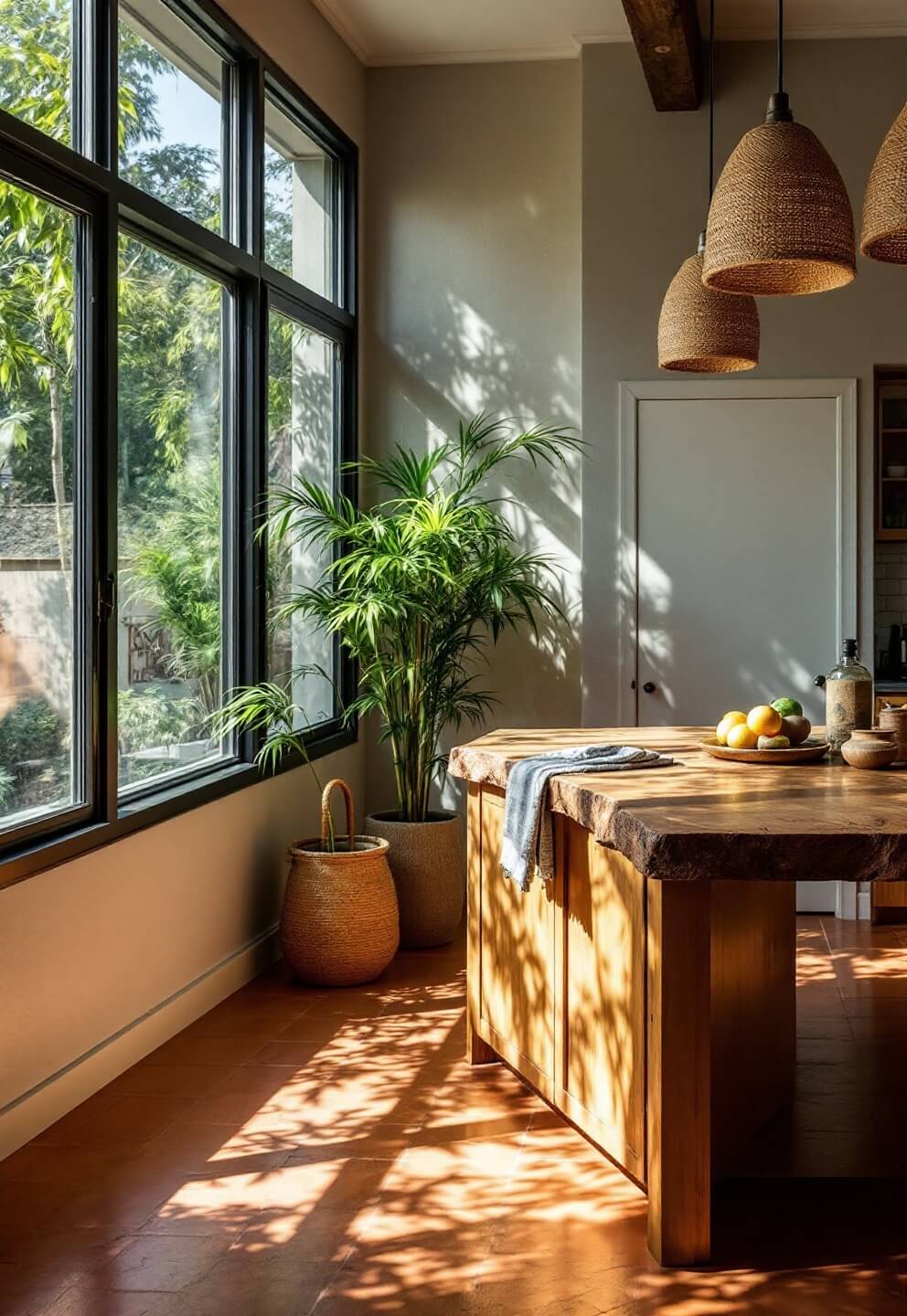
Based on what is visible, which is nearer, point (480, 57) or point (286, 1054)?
point (286, 1054)

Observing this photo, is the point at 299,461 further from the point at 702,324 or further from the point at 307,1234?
the point at 307,1234

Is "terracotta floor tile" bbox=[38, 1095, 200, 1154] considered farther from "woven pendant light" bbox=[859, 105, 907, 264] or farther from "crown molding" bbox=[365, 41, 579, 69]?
"crown molding" bbox=[365, 41, 579, 69]

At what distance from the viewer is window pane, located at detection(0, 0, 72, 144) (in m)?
3.33

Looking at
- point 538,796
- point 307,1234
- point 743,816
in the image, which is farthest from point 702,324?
point 307,1234

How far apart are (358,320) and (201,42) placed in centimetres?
182

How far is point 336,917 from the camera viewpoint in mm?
4719

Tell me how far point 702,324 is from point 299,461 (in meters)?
2.47

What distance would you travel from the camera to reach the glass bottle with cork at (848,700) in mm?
3635

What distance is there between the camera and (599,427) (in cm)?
603

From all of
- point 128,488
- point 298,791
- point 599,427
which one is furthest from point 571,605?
point 128,488

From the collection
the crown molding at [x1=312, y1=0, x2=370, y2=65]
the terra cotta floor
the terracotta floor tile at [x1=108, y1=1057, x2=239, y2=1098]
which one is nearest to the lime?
the terra cotta floor

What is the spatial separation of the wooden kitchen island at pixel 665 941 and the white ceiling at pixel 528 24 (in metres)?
3.40

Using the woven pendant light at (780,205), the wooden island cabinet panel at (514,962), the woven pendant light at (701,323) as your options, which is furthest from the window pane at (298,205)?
the woven pendant light at (780,205)

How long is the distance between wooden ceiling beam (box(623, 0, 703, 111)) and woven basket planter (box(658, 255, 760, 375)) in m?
1.90
